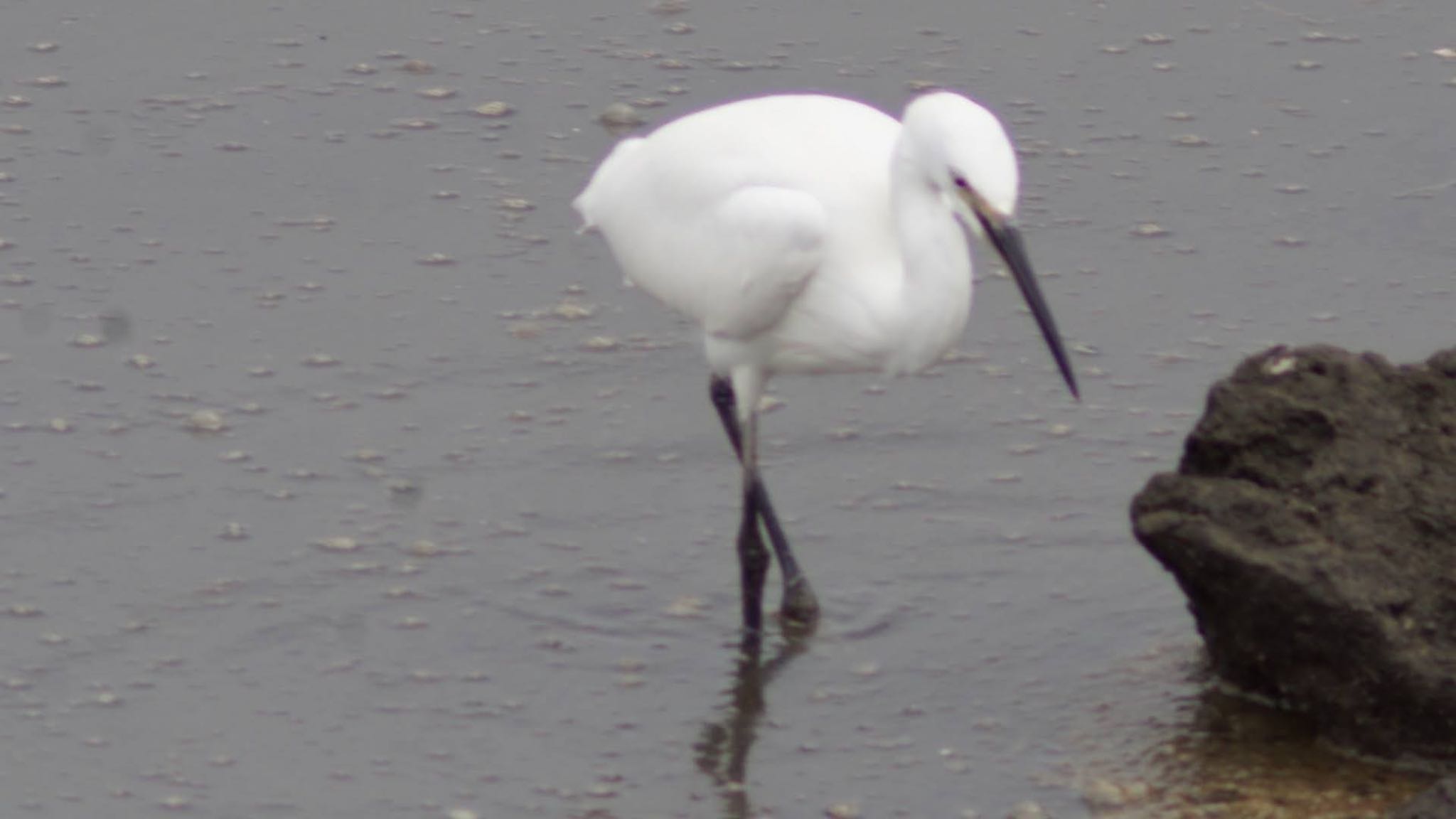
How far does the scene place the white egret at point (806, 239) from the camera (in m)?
4.41

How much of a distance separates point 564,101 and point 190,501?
7.18 ft

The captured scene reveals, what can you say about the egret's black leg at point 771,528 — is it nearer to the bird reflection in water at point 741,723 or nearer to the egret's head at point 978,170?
the bird reflection in water at point 741,723

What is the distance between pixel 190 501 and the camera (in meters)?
5.27

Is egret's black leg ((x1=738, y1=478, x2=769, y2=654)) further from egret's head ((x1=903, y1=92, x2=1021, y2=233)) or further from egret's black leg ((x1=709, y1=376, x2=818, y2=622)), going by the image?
egret's head ((x1=903, y1=92, x2=1021, y2=233))

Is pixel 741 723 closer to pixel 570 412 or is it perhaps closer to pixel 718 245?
pixel 718 245

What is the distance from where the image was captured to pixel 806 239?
4.68m

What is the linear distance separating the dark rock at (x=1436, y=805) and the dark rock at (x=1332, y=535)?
1.50 ft

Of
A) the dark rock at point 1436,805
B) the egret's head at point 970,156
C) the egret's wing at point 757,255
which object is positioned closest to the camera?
the dark rock at point 1436,805

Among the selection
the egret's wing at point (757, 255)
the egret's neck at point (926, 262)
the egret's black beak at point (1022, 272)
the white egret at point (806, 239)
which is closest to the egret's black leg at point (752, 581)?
the white egret at point (806, 239)

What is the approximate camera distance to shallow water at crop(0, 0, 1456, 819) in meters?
4.48

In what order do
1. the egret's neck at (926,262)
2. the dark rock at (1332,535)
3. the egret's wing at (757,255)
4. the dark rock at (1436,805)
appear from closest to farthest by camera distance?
the dark rock at (1436,805) < the dark rock at (1332,535) < the egret's neck at (926,262) < the egret's wing at (757,255)

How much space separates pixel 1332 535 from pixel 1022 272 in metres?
0.68

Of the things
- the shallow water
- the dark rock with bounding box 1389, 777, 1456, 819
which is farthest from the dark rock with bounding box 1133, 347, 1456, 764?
the dark rock with bounding box 1389, 777, 1456, 819

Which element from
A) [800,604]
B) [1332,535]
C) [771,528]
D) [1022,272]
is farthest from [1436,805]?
[771,528]
